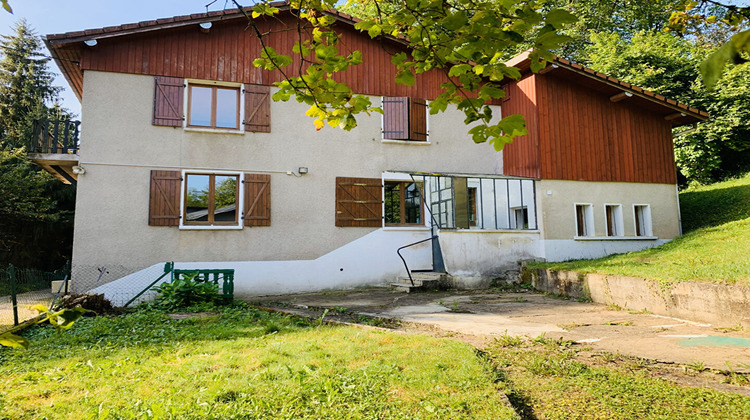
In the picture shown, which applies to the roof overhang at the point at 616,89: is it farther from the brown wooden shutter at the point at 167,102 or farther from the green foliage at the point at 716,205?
the brown wooden shutter at the point at 167,102

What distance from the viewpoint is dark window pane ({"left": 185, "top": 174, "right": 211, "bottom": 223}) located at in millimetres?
10555

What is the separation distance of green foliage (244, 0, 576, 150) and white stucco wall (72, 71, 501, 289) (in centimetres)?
813

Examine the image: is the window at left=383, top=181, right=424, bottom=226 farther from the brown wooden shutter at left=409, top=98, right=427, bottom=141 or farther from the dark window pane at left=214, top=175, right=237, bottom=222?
the dark window pane at left=214, top=175, right=237, bottom=222

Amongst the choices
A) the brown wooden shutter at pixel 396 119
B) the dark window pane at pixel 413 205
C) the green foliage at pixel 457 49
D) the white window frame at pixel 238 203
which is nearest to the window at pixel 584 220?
the dark window pane at pixel 413 205

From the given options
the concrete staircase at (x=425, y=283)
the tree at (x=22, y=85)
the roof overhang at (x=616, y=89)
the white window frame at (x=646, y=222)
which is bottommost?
the concrete staircase at (x=425, y=283)

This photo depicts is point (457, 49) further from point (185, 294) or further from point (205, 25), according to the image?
point (205, 25)

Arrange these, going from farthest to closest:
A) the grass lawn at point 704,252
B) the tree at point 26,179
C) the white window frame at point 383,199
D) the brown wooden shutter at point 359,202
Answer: the tree at point 26,179 < the white window frame at point 383,199 < the brown wooden shutter at point 359,202 < the grass lawn at point 704,252

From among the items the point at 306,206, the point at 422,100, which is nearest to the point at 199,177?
the point at 306,206

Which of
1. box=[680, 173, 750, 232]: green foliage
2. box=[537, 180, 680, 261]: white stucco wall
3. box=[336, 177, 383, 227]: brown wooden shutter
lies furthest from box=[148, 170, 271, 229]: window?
box=[680, 173, 750, 232]: green foliage

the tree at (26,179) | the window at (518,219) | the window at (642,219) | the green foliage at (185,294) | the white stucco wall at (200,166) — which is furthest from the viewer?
the tree at (26,179)

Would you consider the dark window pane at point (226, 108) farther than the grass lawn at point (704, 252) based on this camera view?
Yes

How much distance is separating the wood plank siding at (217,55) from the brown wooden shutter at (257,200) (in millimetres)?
2396

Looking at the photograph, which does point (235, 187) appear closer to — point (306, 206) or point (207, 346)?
point (306, 206)

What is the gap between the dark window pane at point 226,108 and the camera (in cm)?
1106
